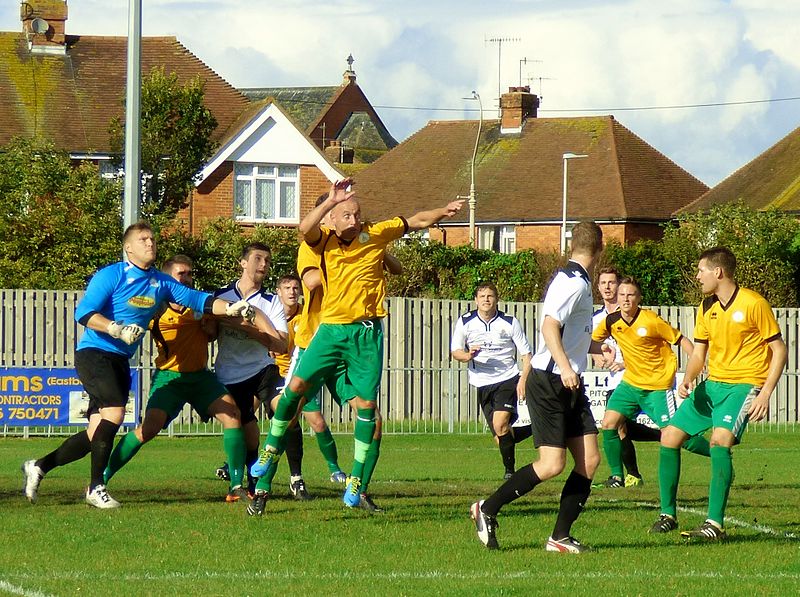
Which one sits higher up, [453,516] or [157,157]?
[157,157]

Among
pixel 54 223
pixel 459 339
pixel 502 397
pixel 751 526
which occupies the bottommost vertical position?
pixel 751 526

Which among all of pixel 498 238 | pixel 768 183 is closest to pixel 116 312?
pixel 768 183

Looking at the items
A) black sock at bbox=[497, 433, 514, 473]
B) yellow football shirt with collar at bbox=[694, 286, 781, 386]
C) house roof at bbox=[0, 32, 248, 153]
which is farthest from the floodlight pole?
house roof at bbox=[0, 32, 248, 153]

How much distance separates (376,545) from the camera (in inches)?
361

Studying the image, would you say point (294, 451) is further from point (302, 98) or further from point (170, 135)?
point (302, 98)

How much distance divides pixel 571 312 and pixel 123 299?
3655mm

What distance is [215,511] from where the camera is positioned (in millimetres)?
10758

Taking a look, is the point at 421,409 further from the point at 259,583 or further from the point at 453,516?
the point at 259,583

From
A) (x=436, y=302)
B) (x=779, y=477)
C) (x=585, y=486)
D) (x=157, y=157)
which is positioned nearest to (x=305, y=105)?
(x=157, y=157)

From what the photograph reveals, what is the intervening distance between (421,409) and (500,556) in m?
16.6

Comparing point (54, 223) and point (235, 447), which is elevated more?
point (54, 223)

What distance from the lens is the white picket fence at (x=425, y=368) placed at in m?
23.9

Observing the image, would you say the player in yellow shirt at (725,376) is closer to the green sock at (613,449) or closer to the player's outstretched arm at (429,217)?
the player's outstretched arm at (429,217)

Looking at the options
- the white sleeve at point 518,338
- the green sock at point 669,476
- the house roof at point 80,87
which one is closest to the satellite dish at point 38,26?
the house roof at point 80,87
